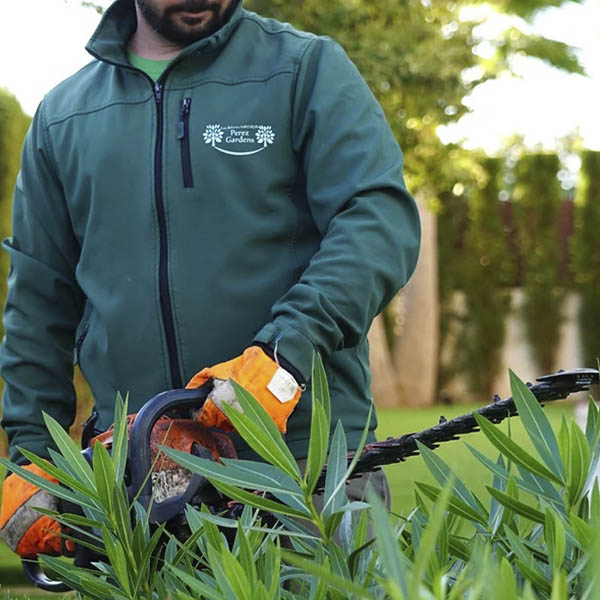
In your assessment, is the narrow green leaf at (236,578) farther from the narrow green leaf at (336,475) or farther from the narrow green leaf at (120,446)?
the narrow green leaf at (120,446)

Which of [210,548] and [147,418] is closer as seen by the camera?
[210,548]

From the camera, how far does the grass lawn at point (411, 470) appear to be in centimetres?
560

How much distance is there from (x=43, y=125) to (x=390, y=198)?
3.26 ft

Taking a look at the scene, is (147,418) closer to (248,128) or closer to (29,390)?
(248,128)

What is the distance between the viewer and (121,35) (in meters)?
2.70

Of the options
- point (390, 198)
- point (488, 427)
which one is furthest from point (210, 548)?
point (390, 198)

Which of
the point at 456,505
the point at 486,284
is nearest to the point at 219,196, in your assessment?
the point at 456,505

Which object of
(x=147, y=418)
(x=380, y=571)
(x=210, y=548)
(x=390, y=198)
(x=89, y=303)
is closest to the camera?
(x=210, y=548)

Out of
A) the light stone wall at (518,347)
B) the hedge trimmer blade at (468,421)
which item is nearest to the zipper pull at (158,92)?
the hedge trimmer blade at (468,421)

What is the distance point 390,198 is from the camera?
2330 mm

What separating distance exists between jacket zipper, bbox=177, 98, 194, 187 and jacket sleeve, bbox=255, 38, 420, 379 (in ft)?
0.80

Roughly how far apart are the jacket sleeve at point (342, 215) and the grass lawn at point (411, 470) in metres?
0.40

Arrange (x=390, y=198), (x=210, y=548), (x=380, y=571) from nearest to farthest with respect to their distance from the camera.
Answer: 1. (x=210, y=548)
2. (x=380, y=571)
3. (x=390, y=198)

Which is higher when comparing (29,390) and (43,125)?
(43,125)
